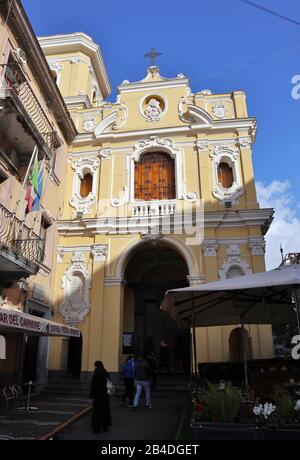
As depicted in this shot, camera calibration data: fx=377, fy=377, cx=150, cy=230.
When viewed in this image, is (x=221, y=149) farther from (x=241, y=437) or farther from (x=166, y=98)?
(x=241, y=437)

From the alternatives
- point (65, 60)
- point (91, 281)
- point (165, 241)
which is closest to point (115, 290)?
point (91, 281)

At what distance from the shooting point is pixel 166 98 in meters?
18.1

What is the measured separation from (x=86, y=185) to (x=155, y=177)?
334cm

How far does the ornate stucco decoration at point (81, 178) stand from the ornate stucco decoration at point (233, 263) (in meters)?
6.35

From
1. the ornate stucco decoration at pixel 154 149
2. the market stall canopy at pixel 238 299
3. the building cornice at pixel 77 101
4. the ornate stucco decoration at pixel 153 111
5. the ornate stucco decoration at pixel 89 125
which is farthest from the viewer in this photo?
the building cornice at pixel 77 101

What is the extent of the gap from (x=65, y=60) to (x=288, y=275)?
752 inches

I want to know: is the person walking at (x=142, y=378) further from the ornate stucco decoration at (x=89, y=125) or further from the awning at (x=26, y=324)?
the ornate stucco decoration at (x=89, y=125)

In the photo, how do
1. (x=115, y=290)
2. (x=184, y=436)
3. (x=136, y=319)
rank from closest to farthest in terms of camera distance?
(x=184, y=436), (x=115, y=290), (x=136, y=319)

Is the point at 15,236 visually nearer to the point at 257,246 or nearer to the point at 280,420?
the point at 280,420

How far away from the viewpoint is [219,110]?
57.9 ft

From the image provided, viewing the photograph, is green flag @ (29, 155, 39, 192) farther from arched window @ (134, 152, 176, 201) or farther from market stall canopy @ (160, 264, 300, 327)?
market stall canopy @ (160, 264, 300, 327)

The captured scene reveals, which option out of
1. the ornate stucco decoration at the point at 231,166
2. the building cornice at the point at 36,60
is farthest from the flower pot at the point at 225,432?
the building cornice at the point at 36,60

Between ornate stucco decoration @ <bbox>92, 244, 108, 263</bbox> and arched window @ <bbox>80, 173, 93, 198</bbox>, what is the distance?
2967 mm

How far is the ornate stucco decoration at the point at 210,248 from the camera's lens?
1497 centimetres
